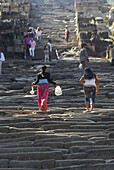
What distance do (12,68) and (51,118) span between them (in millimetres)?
9097

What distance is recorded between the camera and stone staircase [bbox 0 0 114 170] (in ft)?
21.0

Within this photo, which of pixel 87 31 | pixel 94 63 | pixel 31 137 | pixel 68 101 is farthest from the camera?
pixel 87 31

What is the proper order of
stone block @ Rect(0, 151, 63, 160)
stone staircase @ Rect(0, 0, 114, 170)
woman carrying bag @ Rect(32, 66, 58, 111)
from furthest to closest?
woman carrying bag @ Rect(32, 66, 58, 111)
stone block @ Rect(0, 151, 63, 160)
stone staircase @ Rect(0, 0, 114, 170)

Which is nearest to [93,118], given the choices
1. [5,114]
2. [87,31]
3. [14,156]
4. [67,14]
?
[5,114]

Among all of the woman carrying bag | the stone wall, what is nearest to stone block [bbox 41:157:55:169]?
the woman carrying bag

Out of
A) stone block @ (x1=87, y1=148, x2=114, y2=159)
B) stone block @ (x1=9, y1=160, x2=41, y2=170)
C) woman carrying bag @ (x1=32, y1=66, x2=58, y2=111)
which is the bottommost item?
stone block @ (x1=87, y1=148, x2=114, y2=159)

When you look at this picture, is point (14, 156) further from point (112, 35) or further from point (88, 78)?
point (112, 35)

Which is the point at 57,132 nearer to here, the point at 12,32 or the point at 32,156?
the point at 32,156

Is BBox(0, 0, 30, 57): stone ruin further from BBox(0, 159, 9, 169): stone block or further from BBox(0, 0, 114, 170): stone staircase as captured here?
BBox(0, 159, 9, 169): stone block

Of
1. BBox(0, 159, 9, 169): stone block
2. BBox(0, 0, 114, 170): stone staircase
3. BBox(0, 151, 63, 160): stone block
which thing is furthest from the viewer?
BBox(0, 151, 63, 160): stone block

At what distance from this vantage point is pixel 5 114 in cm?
957

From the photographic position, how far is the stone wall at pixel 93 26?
23594mm

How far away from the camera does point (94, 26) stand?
2706 cm

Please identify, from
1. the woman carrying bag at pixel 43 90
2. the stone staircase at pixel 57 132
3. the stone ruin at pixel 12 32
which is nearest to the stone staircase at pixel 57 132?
the stone staircase at pixel 57 132
